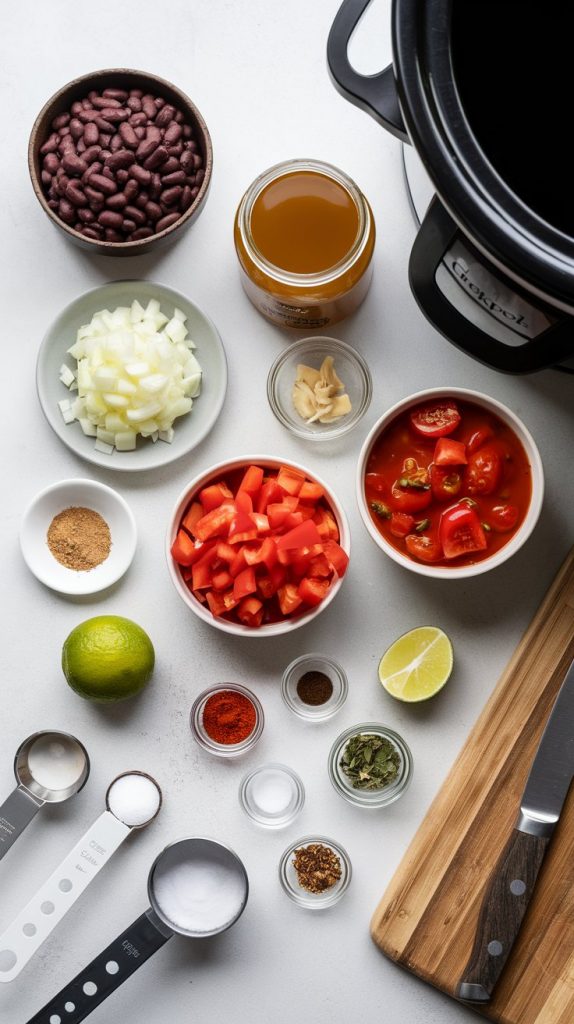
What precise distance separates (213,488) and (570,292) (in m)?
0.75

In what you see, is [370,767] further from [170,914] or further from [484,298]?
[484,298]

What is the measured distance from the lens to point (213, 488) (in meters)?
1.62

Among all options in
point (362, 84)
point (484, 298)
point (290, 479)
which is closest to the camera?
point (362, 84)

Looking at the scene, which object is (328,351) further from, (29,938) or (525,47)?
(29,938)

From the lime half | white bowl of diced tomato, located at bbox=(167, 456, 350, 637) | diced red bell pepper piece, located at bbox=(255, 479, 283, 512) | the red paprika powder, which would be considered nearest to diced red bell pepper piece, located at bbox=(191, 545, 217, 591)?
white bowl of diced tomato, located at bbox=(167, 456, 350, 637)

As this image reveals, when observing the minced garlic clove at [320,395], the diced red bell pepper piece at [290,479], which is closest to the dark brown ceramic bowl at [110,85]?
the minced garlic clove at [320,395]

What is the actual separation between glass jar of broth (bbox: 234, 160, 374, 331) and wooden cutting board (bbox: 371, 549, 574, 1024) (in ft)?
2.03

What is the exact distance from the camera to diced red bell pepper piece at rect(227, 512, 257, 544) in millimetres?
1556

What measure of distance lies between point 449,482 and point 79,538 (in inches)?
25.5

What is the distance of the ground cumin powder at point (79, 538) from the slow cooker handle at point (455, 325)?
0.71 m

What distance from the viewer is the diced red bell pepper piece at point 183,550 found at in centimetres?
159

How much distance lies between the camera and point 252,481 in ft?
5.27

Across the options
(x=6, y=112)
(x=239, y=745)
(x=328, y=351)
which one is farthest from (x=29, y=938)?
(x=6, y=112)

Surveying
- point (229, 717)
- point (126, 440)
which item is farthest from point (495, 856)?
point (126, 440)
